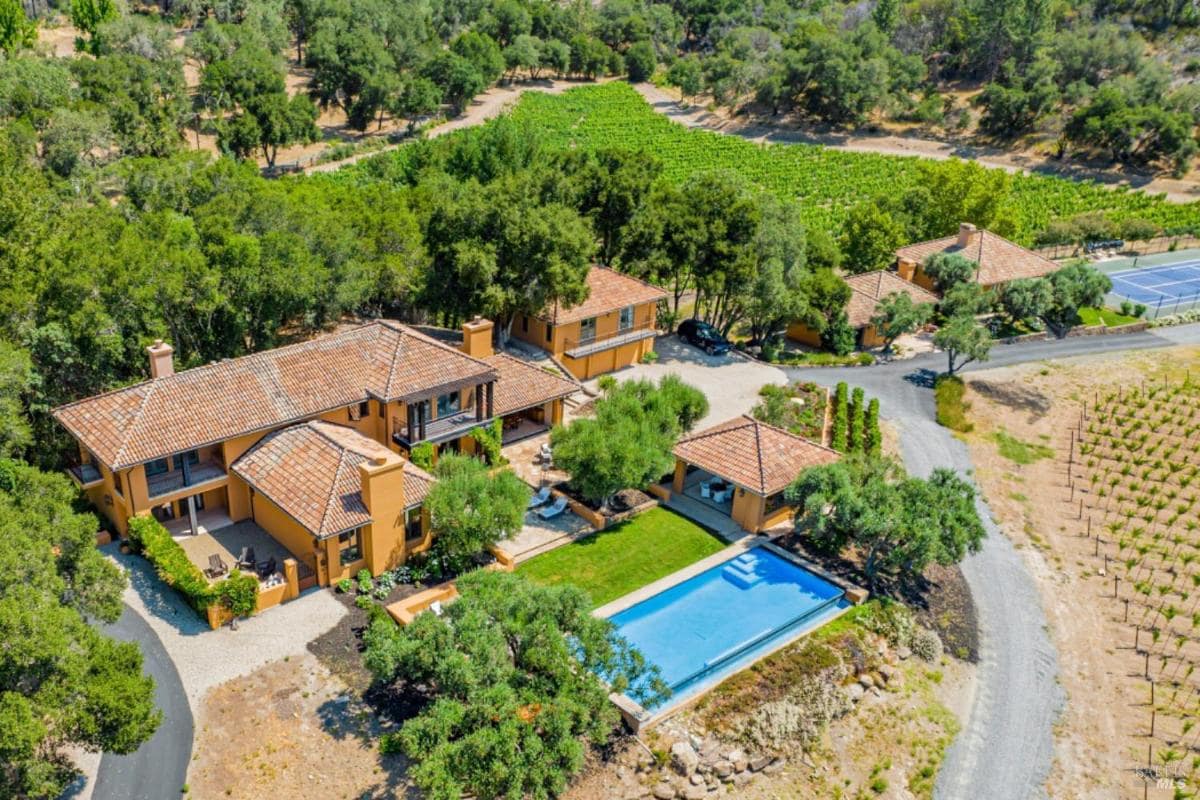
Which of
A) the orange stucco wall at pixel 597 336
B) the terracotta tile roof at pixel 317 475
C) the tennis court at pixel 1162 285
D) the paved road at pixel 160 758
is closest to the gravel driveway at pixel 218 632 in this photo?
the paved road at pixel 160 758

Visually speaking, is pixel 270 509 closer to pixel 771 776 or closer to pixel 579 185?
pixel 771 776

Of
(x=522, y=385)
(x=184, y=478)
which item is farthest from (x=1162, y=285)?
(x=184, y=478)

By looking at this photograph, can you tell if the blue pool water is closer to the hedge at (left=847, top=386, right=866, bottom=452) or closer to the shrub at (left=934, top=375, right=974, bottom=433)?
the hedge at (left=847, top=386, right=866, bottom=452)

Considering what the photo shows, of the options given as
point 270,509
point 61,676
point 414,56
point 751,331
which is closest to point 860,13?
point 414,56

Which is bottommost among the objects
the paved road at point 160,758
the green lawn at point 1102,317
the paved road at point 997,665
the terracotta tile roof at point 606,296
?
the paved road at point 997,665

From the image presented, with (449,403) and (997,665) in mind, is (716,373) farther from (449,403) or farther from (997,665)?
(997,665)

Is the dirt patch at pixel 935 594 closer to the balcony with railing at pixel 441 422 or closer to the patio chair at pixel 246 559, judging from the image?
the balcony with railing at pixel 441 422

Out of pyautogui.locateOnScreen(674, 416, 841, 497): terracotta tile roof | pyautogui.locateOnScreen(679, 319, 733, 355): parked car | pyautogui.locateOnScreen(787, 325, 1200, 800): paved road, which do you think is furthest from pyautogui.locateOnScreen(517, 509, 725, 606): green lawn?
pyautogui.locateOnScreen(679, 319, 733, 355): parked car
